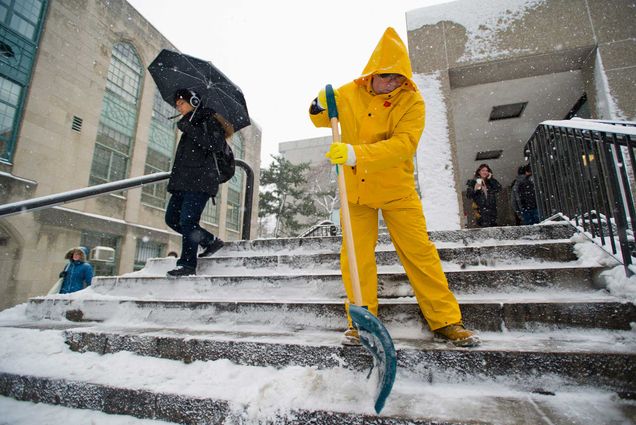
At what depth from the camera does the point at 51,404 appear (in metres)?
1.81

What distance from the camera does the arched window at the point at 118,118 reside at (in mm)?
11758

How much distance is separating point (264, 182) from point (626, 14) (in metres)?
21.7

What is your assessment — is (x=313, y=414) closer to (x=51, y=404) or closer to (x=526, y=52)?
(x=51, y=404)

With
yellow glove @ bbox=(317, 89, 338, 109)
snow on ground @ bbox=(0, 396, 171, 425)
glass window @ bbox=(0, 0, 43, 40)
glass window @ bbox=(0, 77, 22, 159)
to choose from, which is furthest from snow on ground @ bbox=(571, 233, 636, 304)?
glass window @ bbox=(0, 0, 43, 40)

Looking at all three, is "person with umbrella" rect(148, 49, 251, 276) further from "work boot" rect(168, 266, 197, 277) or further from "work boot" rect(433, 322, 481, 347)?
"work boot" rect(433, 322, 481, 347)

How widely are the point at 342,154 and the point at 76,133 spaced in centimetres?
1243

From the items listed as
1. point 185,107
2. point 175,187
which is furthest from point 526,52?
point 175,187

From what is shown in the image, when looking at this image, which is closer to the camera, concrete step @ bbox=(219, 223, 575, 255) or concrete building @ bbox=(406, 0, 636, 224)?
concrete step @ bbox=(219, 223, 575, 255)

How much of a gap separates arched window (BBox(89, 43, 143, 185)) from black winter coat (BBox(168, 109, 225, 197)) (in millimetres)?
10420

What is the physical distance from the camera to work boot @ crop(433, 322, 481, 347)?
1.71m

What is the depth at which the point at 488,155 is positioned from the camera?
10188 mm

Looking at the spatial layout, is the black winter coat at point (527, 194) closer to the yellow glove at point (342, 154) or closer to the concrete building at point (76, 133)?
the yellow glove at point (342, 154)

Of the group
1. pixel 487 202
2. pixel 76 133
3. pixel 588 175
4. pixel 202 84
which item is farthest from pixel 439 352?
pixel 76 133

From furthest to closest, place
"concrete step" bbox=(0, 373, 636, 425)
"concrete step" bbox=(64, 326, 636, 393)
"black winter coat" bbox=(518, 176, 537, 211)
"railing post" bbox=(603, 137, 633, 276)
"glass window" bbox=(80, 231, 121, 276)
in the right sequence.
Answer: "glass window" bbox=(80, 231, 121, 276)
"black winter coat" bbox=(518, 176, 537, 211)
"railing post" bbox=(603, 137, 633, 276)
"concrete step" bbox=(64, 326, 636, 393)
"concrete step" bbox=(0, 373, 636, 425)
